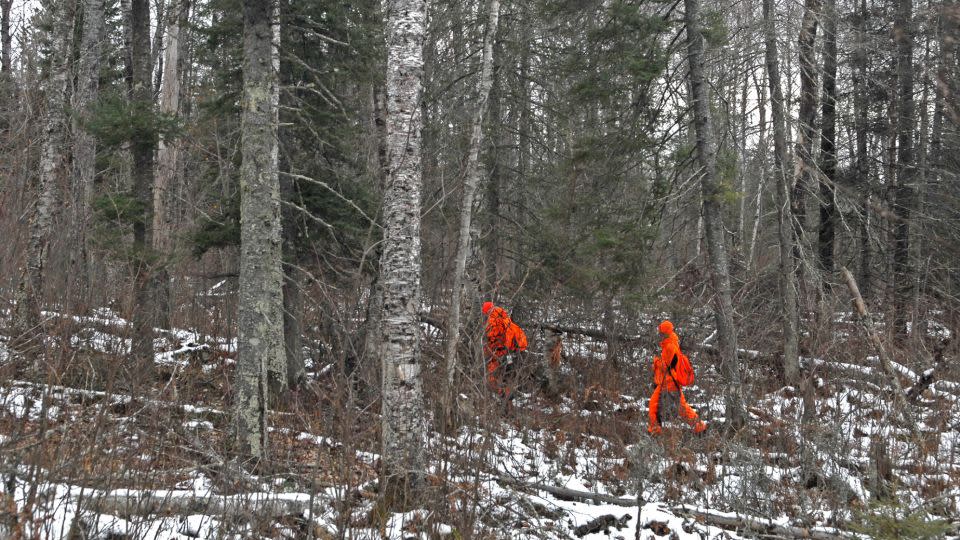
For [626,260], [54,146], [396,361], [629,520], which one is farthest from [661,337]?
[54,146]

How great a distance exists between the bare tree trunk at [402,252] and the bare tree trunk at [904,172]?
13.1 m

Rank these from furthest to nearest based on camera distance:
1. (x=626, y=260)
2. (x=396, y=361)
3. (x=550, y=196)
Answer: (x=550, y=196)
(x=626, y=260)
(x=396, y=361)

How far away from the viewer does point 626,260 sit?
428 inches

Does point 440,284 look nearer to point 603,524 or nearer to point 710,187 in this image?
point 710,187

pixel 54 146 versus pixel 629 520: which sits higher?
pixel 54 146

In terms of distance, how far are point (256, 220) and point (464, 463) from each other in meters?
3.12

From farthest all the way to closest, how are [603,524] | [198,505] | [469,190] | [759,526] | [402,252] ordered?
[469,190] < [603,524] < [759,526] < [402,252] < [198,505]

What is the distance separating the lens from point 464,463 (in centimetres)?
503

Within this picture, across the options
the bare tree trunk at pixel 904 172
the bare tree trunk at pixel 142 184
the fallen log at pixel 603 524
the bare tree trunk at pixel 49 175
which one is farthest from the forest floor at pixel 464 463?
the bare tree trunk at pixel 904 172

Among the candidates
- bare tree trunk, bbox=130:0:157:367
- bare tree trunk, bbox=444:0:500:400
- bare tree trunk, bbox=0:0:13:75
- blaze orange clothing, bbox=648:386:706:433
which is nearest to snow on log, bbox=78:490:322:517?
bare tree trunk, bbox=444:0:500:400

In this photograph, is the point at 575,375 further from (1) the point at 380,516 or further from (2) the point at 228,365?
(1) the point at 380,516

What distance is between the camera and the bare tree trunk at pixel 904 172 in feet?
51.8

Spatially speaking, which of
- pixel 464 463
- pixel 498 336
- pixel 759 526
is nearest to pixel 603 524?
pixel 759 526

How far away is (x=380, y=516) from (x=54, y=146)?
7722mm
